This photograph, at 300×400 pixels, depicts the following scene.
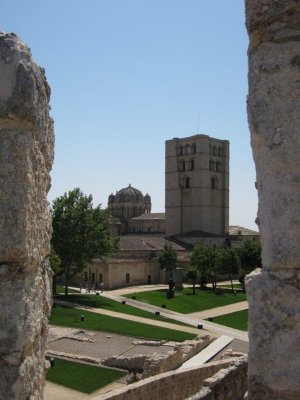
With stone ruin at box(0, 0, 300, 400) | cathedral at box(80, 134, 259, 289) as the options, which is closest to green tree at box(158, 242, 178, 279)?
cathedral at box(80, 134, 259, 289)

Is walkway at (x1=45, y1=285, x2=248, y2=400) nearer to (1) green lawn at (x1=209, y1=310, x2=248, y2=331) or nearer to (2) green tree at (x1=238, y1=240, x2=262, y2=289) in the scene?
(1) green lawn at (x1=209, y1=310, x2=248, y2=331)

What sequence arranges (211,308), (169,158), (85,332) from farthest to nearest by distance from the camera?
(169,158) < (211,308) < (85,332)

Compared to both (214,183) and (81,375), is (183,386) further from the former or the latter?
Answer: (214,183)

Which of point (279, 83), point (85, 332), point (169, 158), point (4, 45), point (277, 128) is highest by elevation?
point (169, 158)

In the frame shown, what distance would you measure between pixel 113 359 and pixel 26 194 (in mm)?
16650

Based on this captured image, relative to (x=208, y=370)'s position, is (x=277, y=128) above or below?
above

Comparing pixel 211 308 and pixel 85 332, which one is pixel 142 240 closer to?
pixel 211 308

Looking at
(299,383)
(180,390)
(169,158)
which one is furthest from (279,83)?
(169,158)

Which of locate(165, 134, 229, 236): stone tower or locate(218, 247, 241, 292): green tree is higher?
locate(165, 134, 229, 236): stone tower

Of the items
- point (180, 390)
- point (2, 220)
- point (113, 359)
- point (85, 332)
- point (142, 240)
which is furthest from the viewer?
point (142, 240)

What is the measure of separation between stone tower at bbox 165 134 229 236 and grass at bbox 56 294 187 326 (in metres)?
27.9

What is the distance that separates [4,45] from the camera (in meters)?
4.37

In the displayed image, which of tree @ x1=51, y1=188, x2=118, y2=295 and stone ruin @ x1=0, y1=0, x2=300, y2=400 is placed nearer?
stone ruin @ x1=0, y1=0, x2=300, y2=400

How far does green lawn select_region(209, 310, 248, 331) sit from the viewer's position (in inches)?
1147
